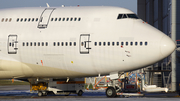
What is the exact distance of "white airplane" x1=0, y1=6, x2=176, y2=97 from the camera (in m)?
22.8

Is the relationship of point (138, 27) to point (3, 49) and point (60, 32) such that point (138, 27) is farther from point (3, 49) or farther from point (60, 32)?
point (3, 49)

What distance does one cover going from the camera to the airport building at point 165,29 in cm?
3719

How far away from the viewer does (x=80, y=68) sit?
23.9 meters

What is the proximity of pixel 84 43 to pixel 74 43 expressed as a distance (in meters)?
0.81

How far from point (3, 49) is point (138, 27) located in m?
11.2

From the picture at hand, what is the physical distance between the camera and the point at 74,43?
2359 cm

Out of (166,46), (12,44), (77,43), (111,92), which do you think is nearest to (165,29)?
A: (166,46)

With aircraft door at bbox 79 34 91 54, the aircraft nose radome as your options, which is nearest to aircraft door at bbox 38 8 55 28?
aircraft door at bbox 79 34 91 54

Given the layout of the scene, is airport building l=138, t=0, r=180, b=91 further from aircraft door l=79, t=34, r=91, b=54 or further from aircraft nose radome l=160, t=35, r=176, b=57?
aircraft door l=79, t=34, r=91, b=54

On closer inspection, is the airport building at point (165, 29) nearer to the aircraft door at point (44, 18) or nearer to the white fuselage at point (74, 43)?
the white fuselage at point (74, 43)

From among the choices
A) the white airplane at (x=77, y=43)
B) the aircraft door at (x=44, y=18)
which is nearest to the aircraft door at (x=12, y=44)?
the white airplane at (x=77, y=43)

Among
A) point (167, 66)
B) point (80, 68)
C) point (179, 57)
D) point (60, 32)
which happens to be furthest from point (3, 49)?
point (167, 66)

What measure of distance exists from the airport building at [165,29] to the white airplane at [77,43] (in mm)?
14766

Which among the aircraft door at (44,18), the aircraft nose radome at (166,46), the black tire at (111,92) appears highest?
the aircraft door at (44,18)
